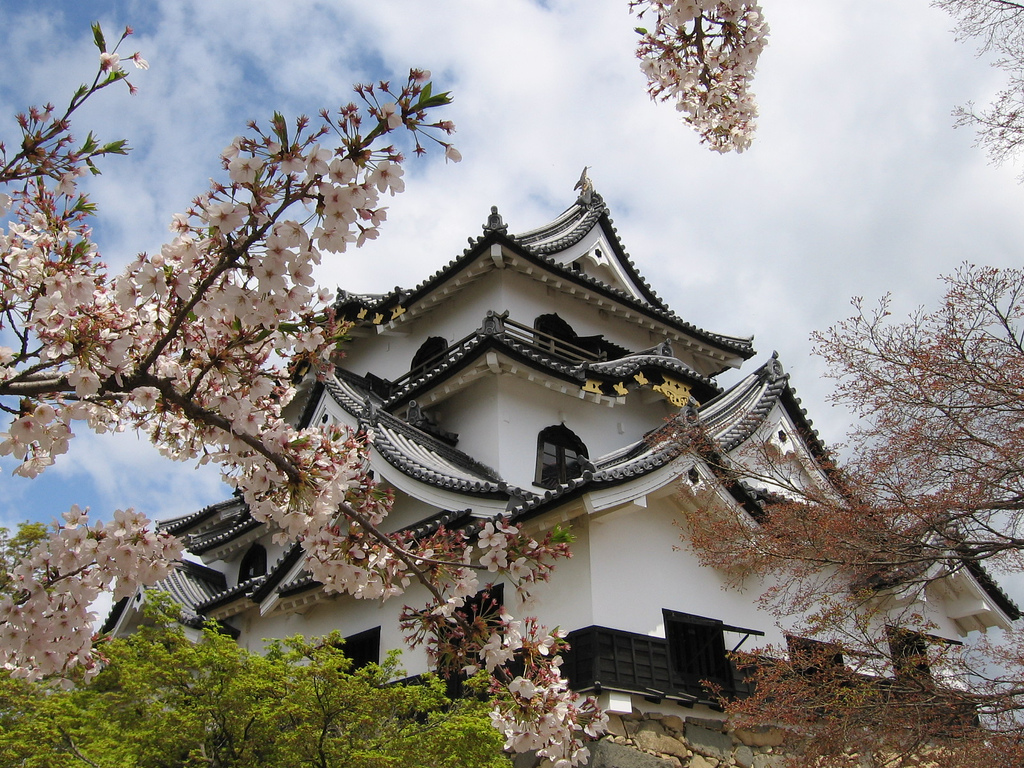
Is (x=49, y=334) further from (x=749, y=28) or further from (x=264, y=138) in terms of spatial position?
(x=749, y=28)

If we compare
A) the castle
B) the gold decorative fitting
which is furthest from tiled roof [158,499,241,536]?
the gold decorative fitting

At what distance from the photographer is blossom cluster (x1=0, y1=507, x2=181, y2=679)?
4.46m

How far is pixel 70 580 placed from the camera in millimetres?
4578

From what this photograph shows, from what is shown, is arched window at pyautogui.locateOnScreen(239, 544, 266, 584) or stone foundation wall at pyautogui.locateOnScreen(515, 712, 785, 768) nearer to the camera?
stone foundation wall at pyautogui.locateOnScreen(515, 712, 785, 768)

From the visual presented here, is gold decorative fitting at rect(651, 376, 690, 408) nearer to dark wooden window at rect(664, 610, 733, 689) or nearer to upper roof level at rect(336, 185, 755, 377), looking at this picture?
upper roof level at rect(336, 185, 755, 377)

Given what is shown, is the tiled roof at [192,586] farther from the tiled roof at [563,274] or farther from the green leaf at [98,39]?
the green leaf at [98,39]

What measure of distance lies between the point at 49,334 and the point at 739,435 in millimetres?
9428

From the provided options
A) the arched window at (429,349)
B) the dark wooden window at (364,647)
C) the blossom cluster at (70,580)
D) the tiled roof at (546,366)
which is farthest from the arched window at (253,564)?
the blossom cluster at (70,580)

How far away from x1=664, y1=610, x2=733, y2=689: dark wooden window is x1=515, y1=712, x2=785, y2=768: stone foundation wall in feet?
1.92

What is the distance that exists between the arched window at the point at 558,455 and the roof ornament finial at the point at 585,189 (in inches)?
318

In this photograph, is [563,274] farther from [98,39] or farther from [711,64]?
[98,39]

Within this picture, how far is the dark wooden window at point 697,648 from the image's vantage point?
10.0m

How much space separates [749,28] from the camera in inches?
211

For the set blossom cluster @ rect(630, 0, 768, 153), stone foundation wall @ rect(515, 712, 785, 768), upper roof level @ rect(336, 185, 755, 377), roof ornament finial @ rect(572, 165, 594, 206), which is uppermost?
roof ornament finial @ rect(572, 165, 594, 206)
